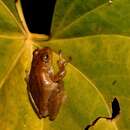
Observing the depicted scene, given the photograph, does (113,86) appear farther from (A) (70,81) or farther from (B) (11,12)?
(B) (11,12)

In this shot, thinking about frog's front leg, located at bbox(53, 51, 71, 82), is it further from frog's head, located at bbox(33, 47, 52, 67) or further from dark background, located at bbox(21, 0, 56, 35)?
dark background, located at bbox(21, 0, 56, 35)

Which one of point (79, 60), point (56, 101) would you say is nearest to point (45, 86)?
point (56, 101)

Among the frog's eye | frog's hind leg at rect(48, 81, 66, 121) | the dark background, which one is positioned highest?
the dark background

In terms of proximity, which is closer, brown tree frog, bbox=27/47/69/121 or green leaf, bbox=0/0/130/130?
green leaf, bbox=0/0/130/130

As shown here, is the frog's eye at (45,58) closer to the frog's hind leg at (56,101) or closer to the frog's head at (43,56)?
the frog's head at (43,56)

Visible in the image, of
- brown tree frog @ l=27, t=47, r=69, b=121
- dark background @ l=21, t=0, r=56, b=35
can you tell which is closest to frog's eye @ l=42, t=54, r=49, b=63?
brown tree frog @ l=27, t=47, r=69, b=121

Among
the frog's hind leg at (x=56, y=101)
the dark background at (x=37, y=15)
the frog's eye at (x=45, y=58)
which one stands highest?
the dark background at (x=37, y=15)

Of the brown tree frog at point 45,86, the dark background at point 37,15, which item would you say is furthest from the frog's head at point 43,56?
the dark background at point 37,15

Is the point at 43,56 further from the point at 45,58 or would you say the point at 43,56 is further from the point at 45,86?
the point at 45,86
